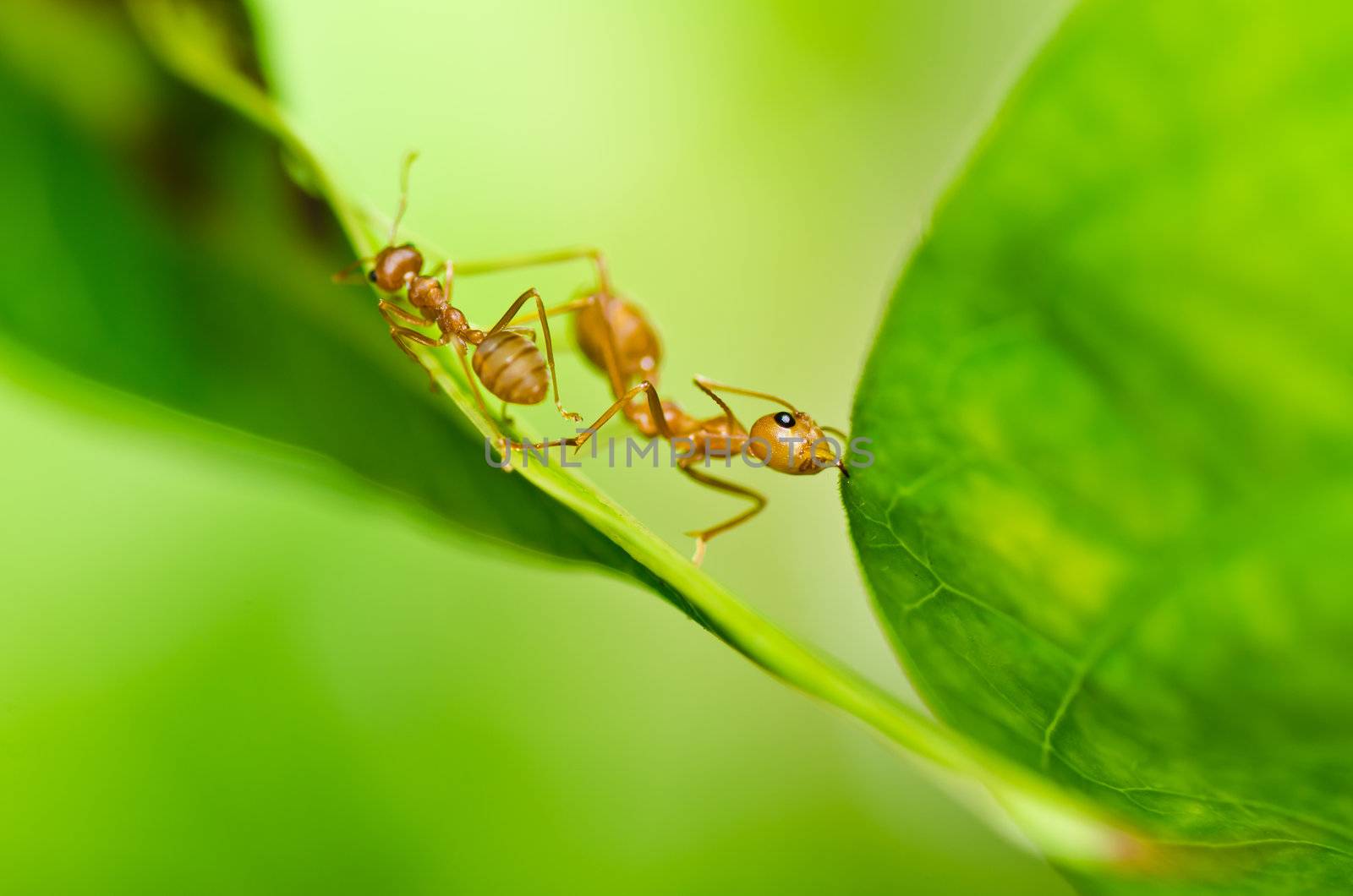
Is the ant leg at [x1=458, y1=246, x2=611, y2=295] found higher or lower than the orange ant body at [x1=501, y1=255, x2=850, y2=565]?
higher

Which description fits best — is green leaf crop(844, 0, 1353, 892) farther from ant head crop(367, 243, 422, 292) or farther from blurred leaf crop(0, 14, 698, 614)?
ant head crop(367, 243, 422, 292)

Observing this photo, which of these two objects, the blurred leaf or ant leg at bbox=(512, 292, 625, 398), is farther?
ant leg at bbox=(512, 292, 625, 398)

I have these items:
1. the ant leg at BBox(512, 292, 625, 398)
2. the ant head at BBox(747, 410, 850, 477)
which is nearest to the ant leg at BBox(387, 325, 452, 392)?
the ant head at BBox(747, 410, 850, 477)

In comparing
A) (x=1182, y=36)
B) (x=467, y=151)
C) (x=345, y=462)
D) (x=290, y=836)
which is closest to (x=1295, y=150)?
(x=1182, y=36)

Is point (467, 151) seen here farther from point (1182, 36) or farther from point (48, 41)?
point (1182, 36)

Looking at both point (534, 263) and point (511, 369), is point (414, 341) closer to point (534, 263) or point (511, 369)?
point (511, 369)

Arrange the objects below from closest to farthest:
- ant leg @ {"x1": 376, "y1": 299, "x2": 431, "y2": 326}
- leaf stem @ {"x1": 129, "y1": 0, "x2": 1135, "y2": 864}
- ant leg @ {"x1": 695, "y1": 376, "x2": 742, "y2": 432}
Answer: leaf stem @ {"x1": 129, "y1": 0, "x2": 1135, "y2": 864} → ant leg @ {"x1": 376, "y1": 299, "x2": 431, "y2": 326} → ant leg @ {"x1": 695, "y1": 376, "x2": 742, "y2": 432}

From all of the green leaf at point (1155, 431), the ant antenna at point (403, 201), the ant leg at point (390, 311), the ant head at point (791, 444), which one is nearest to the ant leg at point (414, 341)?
the ant leg at point (390, 311)
